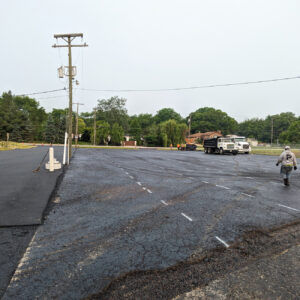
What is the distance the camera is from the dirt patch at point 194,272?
2.73 metres

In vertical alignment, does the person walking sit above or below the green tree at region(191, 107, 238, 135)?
below

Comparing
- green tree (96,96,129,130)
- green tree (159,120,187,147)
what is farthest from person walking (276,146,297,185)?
green tree (96,96,129,130)

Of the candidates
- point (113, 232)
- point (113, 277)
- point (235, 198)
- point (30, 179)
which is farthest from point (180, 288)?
point (30, 179)

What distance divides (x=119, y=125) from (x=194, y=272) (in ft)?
294

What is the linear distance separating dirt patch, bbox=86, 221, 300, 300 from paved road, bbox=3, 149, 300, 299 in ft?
0.53

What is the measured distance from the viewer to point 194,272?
3146 mm

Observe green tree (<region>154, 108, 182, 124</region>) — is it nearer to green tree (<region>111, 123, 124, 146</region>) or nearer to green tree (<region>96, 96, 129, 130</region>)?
green tree (<region>96, 96, 129, 130</region>)

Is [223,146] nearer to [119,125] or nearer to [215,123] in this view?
[119,125]

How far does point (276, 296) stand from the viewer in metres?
2.68

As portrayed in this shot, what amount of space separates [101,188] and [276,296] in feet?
21.9

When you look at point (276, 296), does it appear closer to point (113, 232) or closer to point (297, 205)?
point (113, 232)

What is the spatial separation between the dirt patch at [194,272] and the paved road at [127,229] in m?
0.16

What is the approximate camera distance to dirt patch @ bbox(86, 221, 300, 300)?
2734 mm

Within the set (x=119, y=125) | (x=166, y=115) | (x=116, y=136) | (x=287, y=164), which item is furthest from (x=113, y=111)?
(x=287, y=164)
